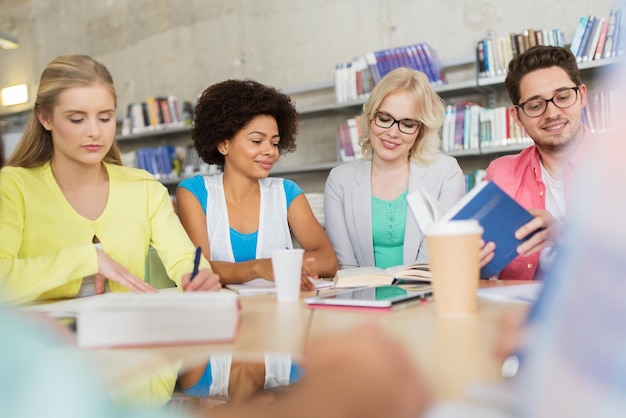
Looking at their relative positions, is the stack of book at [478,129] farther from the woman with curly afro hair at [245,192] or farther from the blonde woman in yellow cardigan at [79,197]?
the blonde woman in yellow cardigan at [79,197]

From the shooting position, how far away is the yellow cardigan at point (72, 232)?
47.8 inches

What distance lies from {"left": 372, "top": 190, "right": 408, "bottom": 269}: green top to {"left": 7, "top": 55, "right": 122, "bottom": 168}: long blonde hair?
120cm

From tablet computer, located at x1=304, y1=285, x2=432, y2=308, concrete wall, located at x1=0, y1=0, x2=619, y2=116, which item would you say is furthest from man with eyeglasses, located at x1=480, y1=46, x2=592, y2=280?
concrete wall, located at x1=0, y1=0, x2=619, y2=116

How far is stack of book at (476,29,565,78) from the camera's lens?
345cm

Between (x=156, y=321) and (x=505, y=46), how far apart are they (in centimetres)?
340

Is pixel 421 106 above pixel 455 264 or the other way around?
above

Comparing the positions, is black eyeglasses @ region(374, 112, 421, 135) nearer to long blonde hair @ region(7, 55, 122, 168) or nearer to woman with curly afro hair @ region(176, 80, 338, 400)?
woman with curly afro hair @ region(176, 80, 338, 400)

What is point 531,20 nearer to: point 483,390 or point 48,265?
point 48,265

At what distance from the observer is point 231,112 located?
7.50 ft

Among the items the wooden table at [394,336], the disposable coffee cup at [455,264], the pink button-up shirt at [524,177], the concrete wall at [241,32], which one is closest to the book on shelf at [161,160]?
the concrete wall at [241,32]

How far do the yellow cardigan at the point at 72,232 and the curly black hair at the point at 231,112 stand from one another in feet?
2.13

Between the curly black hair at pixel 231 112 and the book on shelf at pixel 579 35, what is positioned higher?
the book on shelf at pixel 579 35

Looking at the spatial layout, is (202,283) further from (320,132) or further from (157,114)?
(157,114)

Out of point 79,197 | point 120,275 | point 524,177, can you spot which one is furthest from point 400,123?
point 120,275
